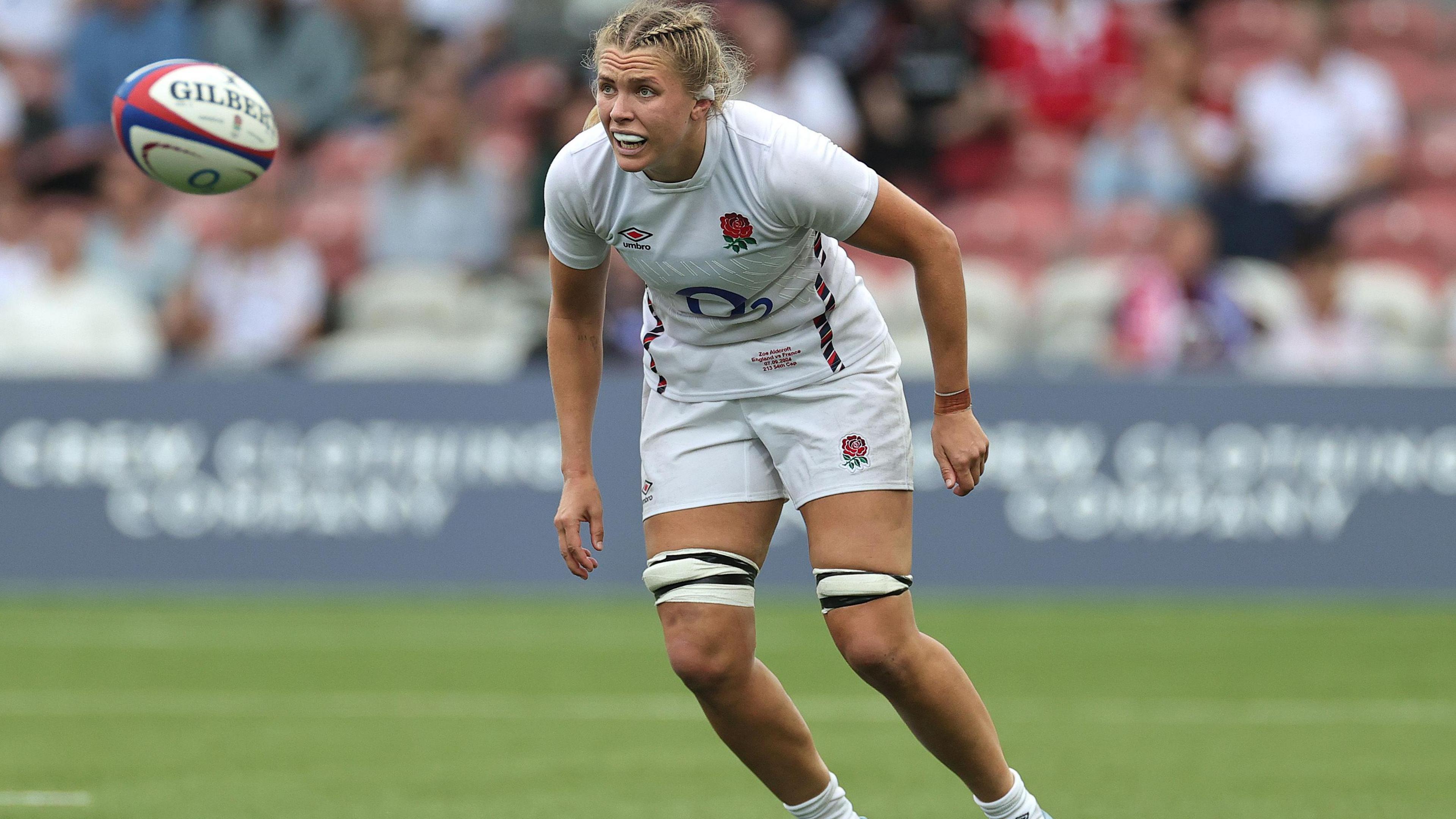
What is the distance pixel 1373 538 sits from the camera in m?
10.2

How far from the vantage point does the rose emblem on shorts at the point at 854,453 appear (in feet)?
14.0

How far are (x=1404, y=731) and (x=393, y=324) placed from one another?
7.00m

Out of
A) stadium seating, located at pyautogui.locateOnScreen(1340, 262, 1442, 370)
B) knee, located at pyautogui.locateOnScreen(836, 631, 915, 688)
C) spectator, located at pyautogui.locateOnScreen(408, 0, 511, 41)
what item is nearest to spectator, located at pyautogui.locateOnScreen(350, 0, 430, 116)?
spectator, located at pyautogui.locateOnScreen(408, 0, 511, 41)

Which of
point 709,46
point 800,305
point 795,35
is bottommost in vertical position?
point 800,305

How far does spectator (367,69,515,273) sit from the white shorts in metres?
7.79

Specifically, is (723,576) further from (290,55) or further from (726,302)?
(290,55)

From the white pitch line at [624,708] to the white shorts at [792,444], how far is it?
272cm

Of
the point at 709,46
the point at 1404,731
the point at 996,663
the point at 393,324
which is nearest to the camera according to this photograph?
the point at 709,46

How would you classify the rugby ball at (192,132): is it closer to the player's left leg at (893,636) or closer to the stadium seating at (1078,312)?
the player's left leg at (893,636)

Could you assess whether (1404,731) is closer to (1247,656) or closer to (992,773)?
(1247,656)

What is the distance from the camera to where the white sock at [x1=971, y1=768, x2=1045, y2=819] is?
433cm

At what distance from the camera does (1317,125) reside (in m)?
12.7

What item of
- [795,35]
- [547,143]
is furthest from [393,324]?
[795,35]

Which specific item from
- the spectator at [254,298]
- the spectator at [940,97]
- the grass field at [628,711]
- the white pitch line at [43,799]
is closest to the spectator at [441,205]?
the spectator at [254,298]
